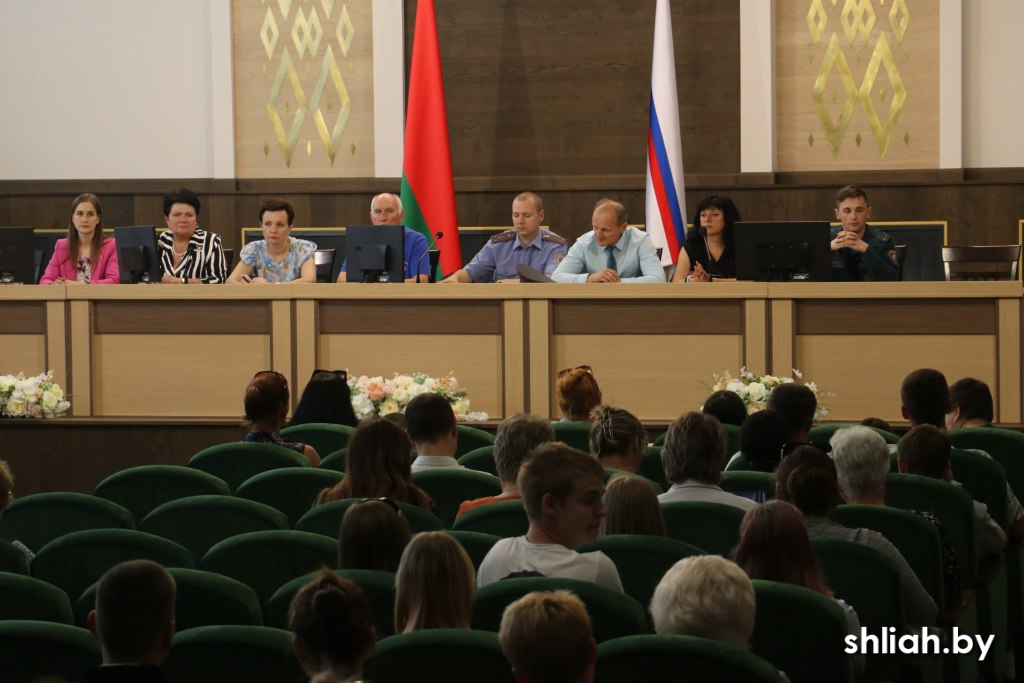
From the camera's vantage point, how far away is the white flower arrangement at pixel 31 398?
292 inches

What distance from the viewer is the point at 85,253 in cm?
857

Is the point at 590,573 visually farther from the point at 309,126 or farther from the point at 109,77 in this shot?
the point at 109,77

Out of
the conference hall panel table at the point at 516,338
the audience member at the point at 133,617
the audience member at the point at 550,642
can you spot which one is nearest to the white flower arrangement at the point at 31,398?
the conference hall panel table at the point at 516,338

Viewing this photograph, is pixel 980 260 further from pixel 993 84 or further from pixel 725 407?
pixel 725 407

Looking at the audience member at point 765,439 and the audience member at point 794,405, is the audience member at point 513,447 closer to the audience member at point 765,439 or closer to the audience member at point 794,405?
the audience member at point 765,439

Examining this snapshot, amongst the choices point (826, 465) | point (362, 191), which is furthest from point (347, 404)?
point (362, 191)

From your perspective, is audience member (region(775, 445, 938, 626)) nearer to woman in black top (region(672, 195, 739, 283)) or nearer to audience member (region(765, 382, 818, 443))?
audience member (region(765, 382, 818, 443))

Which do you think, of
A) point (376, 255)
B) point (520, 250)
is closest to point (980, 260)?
point (520, 250)

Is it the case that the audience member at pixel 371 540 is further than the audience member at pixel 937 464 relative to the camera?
No

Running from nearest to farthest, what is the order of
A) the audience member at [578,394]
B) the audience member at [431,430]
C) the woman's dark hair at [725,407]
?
the audience member at [431,430] < the woman's dark hair at [725,407] < the audience member at [578,394]

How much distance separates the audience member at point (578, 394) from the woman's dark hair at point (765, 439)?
110cm

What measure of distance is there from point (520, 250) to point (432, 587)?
6155 mm

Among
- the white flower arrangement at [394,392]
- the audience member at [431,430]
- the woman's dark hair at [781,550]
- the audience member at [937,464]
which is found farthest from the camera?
the white flower arrangement at [394,392]

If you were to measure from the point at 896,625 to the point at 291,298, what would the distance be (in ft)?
15.8
